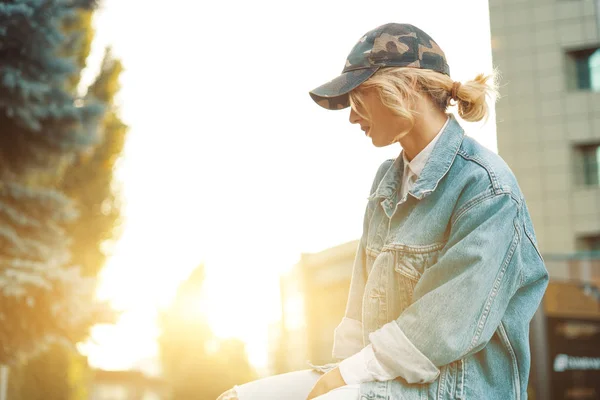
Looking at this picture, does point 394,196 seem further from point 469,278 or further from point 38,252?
point 38,252

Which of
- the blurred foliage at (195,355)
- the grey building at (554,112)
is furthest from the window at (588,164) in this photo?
the blurred foliage at (195,355)

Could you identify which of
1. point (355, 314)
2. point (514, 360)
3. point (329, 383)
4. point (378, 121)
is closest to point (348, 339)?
point (355, 314)

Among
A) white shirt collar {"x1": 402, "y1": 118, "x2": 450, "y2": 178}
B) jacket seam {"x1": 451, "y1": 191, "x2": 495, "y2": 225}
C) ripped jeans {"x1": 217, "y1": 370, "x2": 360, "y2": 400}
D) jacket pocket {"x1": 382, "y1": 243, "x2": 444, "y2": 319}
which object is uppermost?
white shirt collar {"x1": 402, "y1": 118, "x2": 450, "y2": 178}

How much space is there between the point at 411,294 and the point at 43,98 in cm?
726

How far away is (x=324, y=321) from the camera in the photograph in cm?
1630

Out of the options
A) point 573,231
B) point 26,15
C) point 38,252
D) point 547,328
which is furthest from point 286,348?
point 26,15

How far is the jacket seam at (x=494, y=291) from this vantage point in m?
1.70

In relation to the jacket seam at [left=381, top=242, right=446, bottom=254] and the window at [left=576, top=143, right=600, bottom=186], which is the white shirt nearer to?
the jacket seam at [left=381, top=242, right=446, bottom=254]

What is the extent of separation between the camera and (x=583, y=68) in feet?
84.6

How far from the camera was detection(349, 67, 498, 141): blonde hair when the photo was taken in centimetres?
191

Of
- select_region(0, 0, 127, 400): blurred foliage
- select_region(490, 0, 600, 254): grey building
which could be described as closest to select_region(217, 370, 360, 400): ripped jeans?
select_region(0, 0, 127, 400): blurred foliage

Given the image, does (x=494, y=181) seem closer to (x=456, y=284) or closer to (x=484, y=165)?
(x=484, y=165)

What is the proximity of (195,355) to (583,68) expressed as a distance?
21.5 m

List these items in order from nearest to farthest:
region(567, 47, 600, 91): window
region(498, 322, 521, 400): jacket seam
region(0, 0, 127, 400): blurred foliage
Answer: region(498, 322, 521, 400): jacket seam
region(0, 0, 127, 400): blurred foliage
region(567, 47, 600, 91): window
